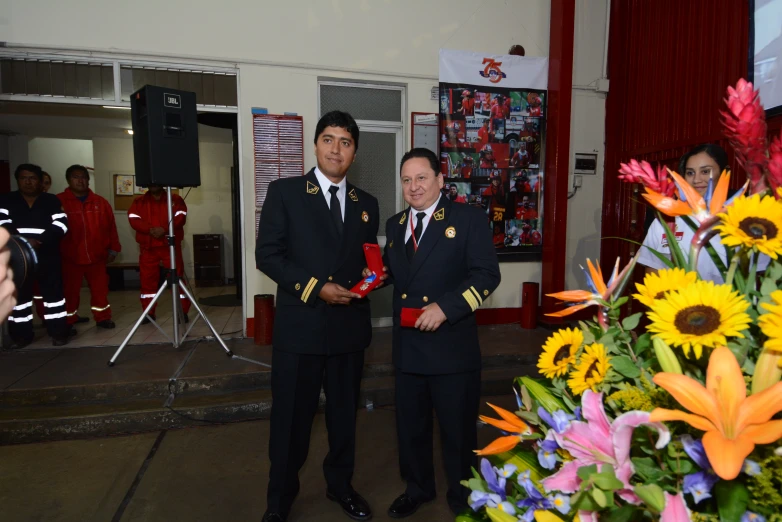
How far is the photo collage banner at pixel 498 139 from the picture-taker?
4789mm

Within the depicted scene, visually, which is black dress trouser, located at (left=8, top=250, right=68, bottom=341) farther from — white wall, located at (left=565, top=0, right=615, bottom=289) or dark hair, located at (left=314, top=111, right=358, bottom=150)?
white wall, located at (left=565, top=0, right=615, bottom=289)

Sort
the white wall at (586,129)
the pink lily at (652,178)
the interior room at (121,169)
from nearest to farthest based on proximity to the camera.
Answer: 1. the pink lily at (652,178)
2. the white wall at (586,129)
3. the interior room at (121,169)

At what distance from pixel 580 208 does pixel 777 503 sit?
203 inches

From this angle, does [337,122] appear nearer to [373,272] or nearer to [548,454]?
[373,272]

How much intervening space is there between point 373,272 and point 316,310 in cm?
30

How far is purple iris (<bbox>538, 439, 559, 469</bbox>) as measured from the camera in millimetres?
601

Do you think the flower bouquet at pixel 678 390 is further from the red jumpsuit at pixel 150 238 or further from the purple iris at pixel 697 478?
the red jumpsuit at pixel 150 238

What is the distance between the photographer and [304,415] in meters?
2.11

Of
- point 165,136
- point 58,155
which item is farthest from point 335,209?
point 58,155

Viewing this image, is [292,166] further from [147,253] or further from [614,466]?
[614,466]

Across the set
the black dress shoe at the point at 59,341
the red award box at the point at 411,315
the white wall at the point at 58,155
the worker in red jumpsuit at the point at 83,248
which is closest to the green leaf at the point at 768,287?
the red award box at the point at 411,315

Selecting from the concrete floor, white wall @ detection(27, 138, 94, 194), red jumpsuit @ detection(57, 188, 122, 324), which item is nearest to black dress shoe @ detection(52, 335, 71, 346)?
red jumpsuit @ detection(57, 188, 122, 324)

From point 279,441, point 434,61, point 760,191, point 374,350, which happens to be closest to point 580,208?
point 434,61

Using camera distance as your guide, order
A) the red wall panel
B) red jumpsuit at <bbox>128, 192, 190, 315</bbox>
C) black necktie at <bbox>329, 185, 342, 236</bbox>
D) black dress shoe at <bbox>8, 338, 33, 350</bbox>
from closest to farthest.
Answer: black necktie at <bbox>329, 185, 342, 236</bbox>, the red wall panel, black dress shoe at <bbox>8, 338, 33, 350</bbox>, red jumpsuit at <bbox>128, 192, 190, 315</bbox>
